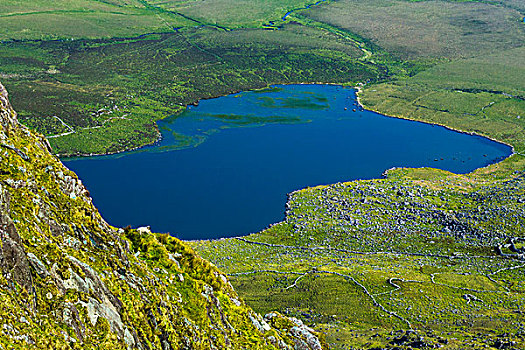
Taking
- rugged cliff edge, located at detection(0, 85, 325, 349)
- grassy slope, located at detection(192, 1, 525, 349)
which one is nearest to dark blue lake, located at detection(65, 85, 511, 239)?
grassy slope, located at detection(192, 1, 525, 349)

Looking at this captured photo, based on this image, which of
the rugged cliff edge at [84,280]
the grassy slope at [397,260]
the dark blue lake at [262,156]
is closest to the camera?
the rugged cliff edge at [84,280]

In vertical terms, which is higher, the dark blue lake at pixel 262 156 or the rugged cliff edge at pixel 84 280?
the rugged cliff edge at pixel 84 280

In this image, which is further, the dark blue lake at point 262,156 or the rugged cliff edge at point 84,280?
the dark blue lake at point 262,156

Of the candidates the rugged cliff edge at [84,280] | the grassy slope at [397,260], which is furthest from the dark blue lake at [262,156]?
the rugged cliff edge at [84,280]

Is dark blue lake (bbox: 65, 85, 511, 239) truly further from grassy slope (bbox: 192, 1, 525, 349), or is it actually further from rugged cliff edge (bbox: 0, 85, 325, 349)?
rugged cliff edge (bbox: 0, 85, 325, 349)

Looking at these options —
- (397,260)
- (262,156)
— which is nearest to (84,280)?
(397,260)

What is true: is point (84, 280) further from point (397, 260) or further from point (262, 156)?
point (262, 156)

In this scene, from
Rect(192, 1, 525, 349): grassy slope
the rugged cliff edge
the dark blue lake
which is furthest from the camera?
the dark blue lake

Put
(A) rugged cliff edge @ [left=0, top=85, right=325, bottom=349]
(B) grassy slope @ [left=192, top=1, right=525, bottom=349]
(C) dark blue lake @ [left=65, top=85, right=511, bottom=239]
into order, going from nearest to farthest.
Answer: (A) rugged cliff edge @ [left=0, top=85, right=325, bottom=349] → (B) grassy slope @ [left=192, top=1, right=525, bottom=349] → (C) dark blue lake @ [left=65, top=85, right=511, bottom=239]

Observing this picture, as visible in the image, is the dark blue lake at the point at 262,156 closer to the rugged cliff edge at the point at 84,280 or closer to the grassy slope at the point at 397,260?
the grassy slope at the point at 397,260
